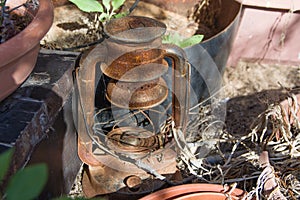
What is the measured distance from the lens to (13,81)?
94 centimetres

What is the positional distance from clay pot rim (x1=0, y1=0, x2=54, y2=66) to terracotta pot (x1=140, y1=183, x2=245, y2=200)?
1.54 feet

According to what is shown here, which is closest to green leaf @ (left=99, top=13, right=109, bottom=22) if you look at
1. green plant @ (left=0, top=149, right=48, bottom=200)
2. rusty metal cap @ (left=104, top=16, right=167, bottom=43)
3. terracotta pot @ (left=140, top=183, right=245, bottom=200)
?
rusty metal cap @ (left=104, top=16, right=167, bottom=43)

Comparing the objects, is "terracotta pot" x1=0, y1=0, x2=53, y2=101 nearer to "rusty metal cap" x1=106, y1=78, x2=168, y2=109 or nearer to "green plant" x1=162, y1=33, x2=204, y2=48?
"rusty metal cap" x1=106, y1=78, x2=168, y2=109

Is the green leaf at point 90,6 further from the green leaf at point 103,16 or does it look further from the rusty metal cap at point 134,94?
the rusty metal cap at point 134,94

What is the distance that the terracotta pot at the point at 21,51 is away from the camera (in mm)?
860

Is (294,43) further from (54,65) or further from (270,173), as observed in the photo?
(54,65)

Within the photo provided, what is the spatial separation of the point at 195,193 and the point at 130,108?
30 cm

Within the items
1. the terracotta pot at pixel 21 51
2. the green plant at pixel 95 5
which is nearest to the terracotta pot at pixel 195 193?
the terracotta pot at pixel 21 51

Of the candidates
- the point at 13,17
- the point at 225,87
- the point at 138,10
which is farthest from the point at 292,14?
the point at 13,17

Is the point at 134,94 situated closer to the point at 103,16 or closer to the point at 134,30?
the point at 134,30

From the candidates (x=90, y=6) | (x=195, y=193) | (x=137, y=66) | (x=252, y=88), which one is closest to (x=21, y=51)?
(x=137, y=66)

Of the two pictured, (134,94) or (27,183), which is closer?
(27,183)

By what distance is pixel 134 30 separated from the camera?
43.0 inches

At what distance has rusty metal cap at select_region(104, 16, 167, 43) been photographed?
106 cm
